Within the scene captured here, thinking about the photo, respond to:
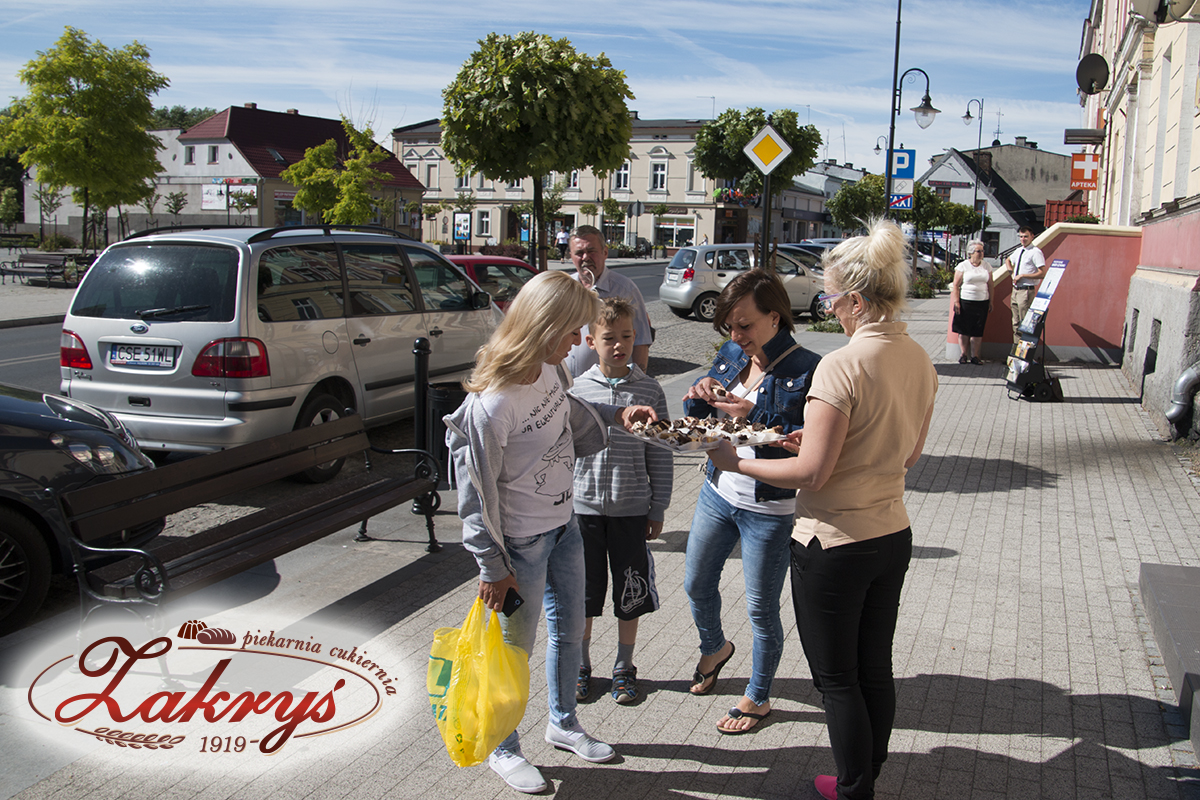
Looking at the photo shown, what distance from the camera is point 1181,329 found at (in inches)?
321

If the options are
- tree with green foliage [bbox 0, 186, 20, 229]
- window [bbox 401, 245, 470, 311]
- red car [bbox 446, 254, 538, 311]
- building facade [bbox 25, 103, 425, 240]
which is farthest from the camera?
tree with green foliage [bbox 0, 186, 20, 229]

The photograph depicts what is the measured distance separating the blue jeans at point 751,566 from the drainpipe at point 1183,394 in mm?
6343

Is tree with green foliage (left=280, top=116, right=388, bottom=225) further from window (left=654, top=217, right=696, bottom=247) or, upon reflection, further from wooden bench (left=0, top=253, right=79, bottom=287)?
window (left=654, top=217, right=696, bottom=247)

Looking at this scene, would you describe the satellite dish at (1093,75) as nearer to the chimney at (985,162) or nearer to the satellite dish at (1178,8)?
the satellite dish at (1178,8)

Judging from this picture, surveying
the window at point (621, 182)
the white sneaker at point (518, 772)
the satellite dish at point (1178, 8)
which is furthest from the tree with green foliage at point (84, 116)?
the window at point (621, 182)

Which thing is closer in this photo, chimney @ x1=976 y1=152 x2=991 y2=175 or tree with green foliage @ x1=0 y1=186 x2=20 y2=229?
tree with green foliage @ x1=0 y1=186 x2=20 y2=229

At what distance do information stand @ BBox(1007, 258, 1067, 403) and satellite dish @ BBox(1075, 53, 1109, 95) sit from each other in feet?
27.7

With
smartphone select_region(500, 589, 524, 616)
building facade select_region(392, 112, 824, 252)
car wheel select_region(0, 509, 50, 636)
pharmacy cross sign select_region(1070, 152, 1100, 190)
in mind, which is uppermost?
building facade select_region(392, 112, 824, 252)

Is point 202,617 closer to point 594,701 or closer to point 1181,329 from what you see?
point 594,701

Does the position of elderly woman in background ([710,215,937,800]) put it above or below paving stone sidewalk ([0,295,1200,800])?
above

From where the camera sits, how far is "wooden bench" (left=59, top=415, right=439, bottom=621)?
3543mm

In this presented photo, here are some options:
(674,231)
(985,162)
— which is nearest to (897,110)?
(674,231)

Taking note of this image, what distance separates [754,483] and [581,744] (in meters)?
1.07

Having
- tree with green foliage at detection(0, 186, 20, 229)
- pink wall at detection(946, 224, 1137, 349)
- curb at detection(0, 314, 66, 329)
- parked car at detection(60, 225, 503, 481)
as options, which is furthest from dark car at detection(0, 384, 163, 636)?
tree with green foliage at detection(0, 186, 20, 229)
